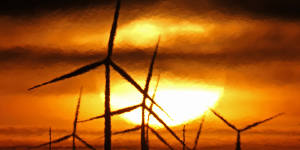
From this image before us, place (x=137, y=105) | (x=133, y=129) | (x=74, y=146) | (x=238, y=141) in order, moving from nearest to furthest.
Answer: (x=137, y=105) → (x=133, y=129) → (x=238, y=141) → (x=74, y=146)

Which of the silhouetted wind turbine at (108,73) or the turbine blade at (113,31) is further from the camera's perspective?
the turbine blade at (113,31)

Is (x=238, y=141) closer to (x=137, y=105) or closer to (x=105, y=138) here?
(x=137, y=105)

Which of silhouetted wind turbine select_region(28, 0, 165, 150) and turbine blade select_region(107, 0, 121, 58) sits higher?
turbine blade select_region(107, 0, 121, 58)

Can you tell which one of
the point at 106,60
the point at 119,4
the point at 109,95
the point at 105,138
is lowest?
the point at 105,138

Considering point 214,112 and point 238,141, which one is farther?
point 238,141

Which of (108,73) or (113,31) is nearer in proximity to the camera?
(108,73)

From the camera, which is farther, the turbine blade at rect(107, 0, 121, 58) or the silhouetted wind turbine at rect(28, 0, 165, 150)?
the turbine blade at rect(107, 0, 121, 58)

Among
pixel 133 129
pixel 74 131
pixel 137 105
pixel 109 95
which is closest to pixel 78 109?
pixel 74 131

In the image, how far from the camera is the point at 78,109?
3674 inches

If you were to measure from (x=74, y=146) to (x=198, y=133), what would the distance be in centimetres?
2346

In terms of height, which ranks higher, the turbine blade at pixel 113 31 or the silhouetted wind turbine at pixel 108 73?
the turbine blade at pixel 113 31

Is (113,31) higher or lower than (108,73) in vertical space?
higher

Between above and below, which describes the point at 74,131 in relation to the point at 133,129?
above

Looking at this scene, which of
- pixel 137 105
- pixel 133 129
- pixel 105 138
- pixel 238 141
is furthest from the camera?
pixel 238 141
